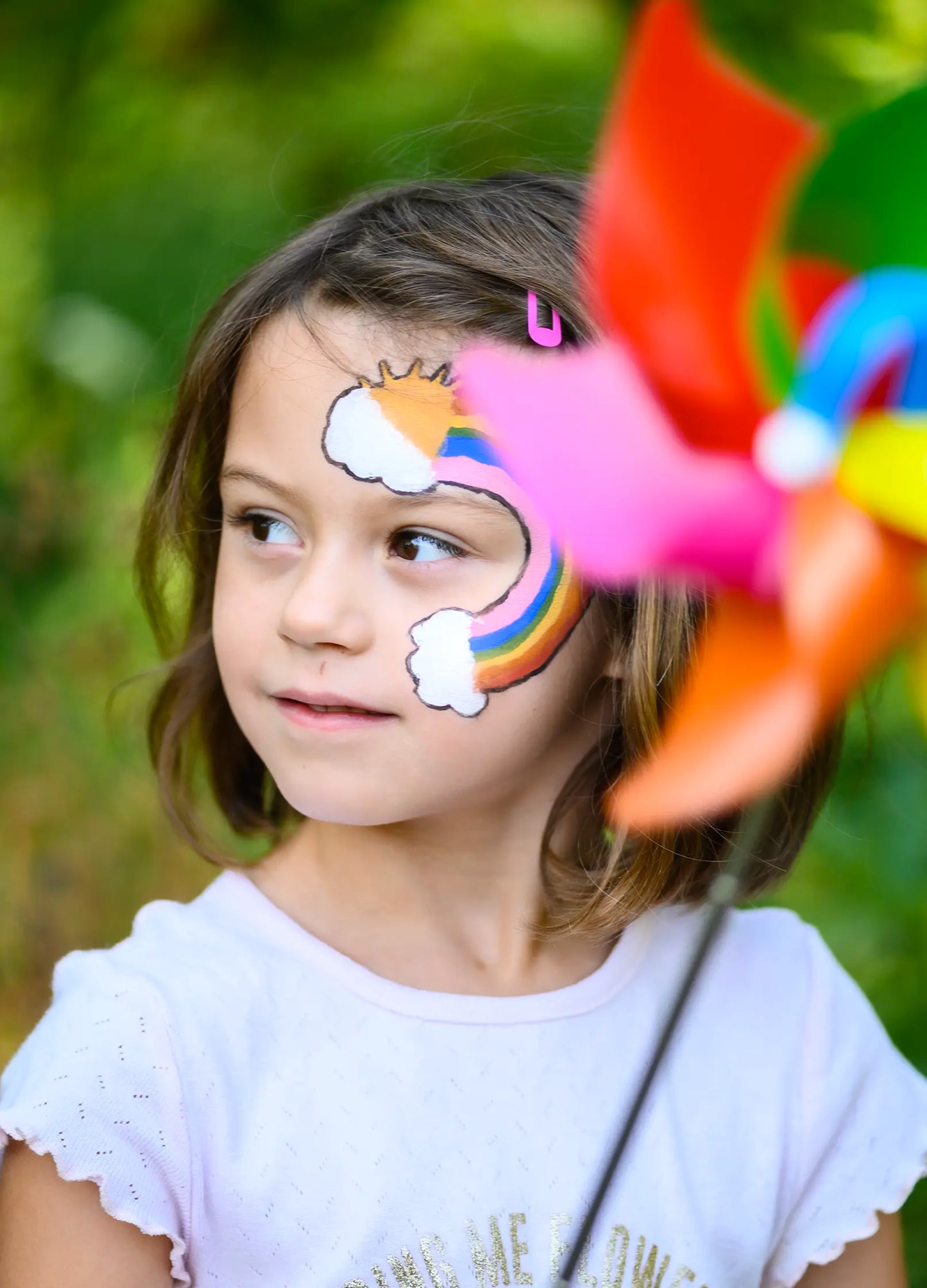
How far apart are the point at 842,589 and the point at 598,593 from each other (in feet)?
1.67

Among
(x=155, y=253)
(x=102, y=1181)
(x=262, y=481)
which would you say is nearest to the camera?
(x=102, y=1181)

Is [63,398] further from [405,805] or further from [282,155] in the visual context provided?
[405,805]

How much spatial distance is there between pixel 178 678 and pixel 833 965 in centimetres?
69

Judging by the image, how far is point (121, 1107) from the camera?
3.73 feet

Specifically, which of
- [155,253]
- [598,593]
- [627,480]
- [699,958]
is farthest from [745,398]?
[155,253]

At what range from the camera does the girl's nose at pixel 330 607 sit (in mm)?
1148

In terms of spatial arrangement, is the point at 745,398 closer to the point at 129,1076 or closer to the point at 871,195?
the point at 871,195

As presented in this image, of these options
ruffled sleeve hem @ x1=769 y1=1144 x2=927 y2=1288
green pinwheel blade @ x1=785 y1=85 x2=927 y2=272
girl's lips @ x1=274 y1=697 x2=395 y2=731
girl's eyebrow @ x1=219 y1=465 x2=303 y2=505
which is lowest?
ruffled sleeve hem @ x1=769 y1=1144 x2=927 y2=1288

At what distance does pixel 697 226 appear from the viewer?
0.84 metres

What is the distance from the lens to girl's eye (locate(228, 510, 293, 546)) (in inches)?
48.7

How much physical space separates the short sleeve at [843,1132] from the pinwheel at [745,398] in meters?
0.68

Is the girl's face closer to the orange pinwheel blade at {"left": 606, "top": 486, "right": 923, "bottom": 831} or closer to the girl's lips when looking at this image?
the girl's lips

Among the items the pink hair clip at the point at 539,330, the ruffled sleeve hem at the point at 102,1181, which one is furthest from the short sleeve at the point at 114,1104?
the pink hair clip at the point at 539,330

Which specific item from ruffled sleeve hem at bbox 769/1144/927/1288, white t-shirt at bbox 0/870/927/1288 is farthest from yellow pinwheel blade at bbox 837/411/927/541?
ruffled sleeve hem at bbox 769/1144/927/1288
